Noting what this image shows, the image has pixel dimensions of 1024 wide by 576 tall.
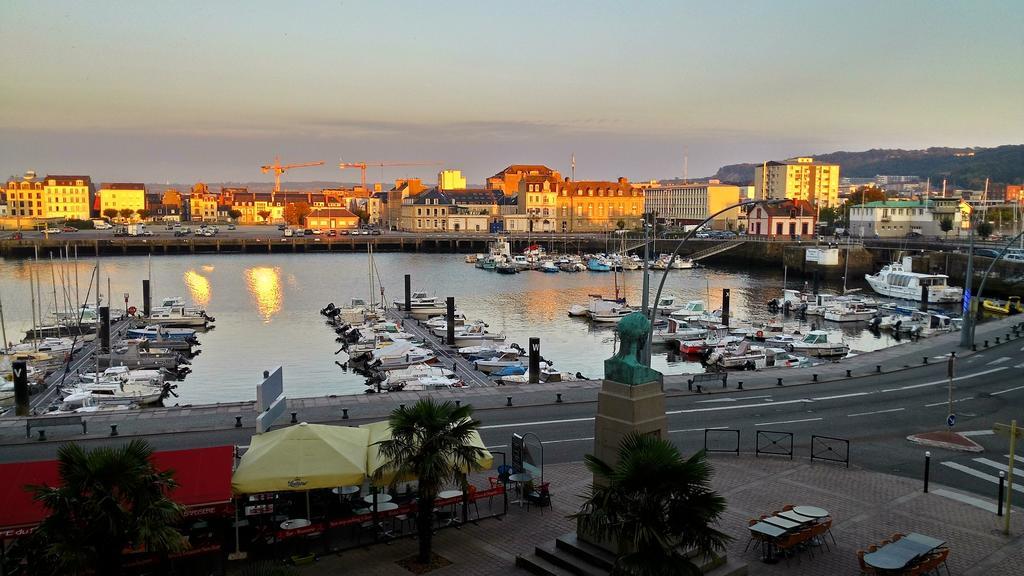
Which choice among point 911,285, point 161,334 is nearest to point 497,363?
point 161,334

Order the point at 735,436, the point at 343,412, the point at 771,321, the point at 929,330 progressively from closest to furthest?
the point at 735,436 < the point at 343,412 < the point at 929,330 < the point at 771,321

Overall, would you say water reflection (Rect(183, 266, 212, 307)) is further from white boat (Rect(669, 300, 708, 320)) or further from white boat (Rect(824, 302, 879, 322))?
white boat (Rect(824, 302, 879, 322))

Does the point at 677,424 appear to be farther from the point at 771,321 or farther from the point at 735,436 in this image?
the point at 771,321

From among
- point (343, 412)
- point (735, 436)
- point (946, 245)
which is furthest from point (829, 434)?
point (946, 245)

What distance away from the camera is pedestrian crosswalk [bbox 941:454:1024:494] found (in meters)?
18.4

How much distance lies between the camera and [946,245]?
9562 centimetres

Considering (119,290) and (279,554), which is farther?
(119,290)

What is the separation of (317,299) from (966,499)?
65.7 metres

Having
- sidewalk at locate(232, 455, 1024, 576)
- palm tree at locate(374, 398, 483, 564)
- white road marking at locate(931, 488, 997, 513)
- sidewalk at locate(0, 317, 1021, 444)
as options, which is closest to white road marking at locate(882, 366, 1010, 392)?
sidewalk at locate(0, 317, 1021, 444)

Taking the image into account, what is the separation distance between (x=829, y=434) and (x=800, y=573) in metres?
9.60

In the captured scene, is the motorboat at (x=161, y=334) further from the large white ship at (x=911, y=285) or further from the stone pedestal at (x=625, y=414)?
the large white ship at (x=911, y=285)

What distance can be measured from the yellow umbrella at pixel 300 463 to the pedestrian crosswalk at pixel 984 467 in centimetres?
1437

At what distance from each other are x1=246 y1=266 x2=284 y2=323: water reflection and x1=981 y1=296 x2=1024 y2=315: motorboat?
2264 inches

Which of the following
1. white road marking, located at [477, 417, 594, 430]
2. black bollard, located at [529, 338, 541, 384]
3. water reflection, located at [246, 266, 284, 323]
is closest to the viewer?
white road marking, located at [477, 417, 594, 430]
